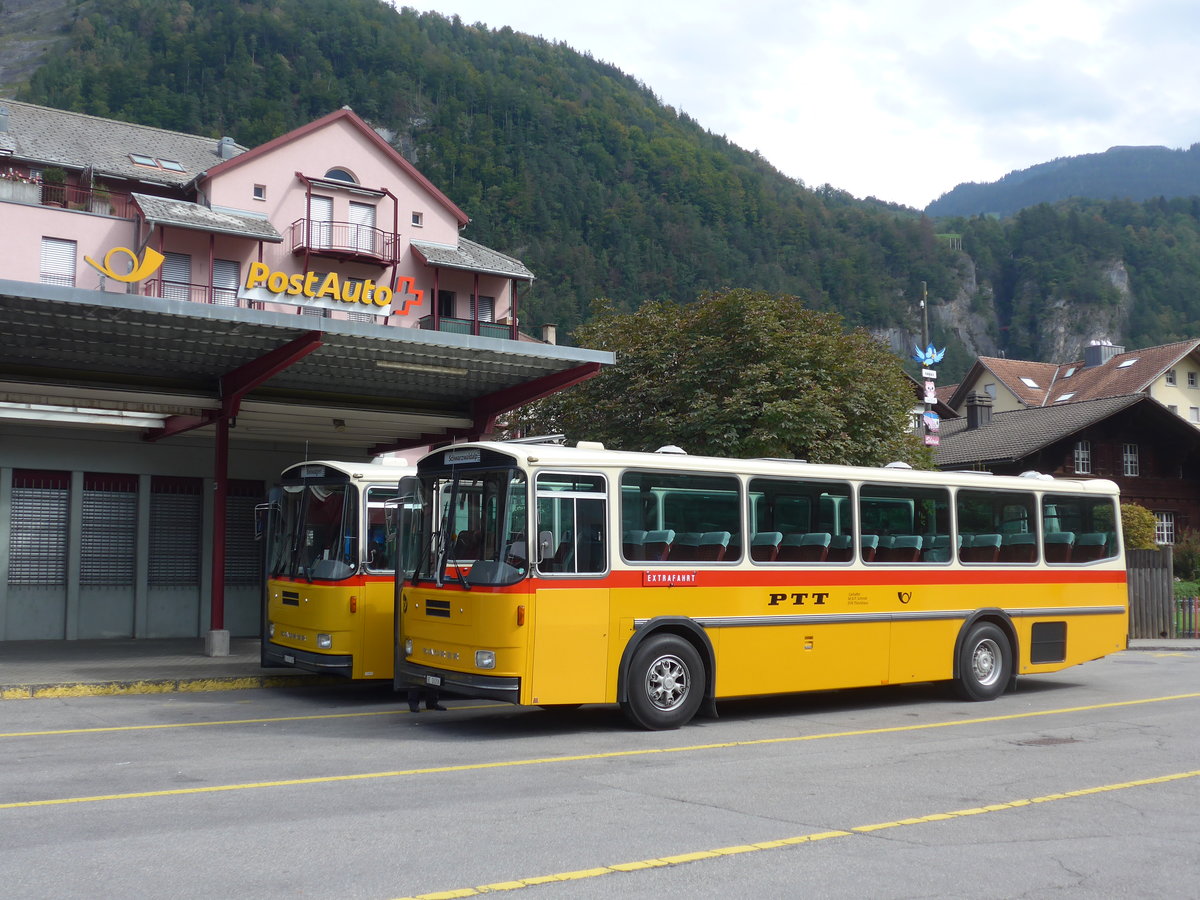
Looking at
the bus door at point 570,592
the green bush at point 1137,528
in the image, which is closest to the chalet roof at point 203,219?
the green bush at point 1137,528

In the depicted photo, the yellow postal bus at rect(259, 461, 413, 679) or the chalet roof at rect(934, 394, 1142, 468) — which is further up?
the chalet roof at rect(934, 394, 1142, 468)

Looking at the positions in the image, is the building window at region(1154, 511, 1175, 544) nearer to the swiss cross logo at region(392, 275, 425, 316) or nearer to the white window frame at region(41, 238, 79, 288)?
the swiss cross logo at region(392, 275, 425, 316)

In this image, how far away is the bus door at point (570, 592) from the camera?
416 inches

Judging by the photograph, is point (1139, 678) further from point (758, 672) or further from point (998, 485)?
point (758, 672)

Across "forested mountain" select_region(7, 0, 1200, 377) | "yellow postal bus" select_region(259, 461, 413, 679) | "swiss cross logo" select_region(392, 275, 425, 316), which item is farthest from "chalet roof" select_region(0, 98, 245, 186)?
"forested mountain" select_region(7, 0, 1200, 377)

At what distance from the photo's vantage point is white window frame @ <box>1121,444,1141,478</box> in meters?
46.9

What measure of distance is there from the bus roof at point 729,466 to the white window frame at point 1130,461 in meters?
34.0

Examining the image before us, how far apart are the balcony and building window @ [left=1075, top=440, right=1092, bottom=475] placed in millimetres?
27271

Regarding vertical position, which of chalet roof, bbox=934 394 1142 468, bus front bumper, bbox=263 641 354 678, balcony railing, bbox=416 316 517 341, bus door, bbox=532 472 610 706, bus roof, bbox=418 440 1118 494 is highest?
balcony railing, bbox=416 316 517 341

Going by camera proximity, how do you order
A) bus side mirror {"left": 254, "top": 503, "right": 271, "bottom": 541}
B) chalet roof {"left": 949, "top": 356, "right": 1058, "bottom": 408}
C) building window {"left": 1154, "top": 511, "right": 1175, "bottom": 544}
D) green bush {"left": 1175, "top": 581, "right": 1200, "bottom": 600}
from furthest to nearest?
chalet roof {"left": 949, "top": 356, "right": 1058, "bottom": 408}
building window {"left": 1154, "top": 511, "right": 1175, "bottom": 544}
green bush {"left": 1175, "top": 581, "right": 1200, "bottom": 600}
bus side mirror {"left": 254, "top": 503, "right": 271, "bottom": 541}

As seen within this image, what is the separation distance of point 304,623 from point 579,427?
57.9 ft

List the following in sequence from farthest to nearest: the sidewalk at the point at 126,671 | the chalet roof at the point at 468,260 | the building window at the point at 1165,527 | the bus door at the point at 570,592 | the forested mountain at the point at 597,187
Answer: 1. the forested mountain at the point at 597,187
2. the building window at the point at 1165,527
3. the chalet roof at the point at 468,260
4. the sidewalk at the point at 126,671
5. the bus door at the point at 570,592

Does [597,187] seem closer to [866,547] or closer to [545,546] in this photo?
[866,547]

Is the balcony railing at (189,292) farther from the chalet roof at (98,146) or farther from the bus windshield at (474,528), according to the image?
the bus windshield at (474,528)
